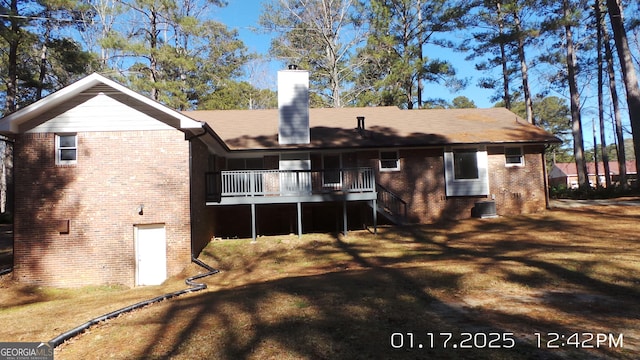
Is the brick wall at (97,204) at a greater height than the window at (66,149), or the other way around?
the window at (66,149)

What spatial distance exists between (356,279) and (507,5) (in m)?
24.3

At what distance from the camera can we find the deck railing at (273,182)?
1448cm

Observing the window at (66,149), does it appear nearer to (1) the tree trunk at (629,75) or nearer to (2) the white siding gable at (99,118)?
(2) the white siding gable at (99,118)

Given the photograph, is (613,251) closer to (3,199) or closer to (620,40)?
(620,40)

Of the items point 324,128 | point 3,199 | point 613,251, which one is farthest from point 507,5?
point 3,199

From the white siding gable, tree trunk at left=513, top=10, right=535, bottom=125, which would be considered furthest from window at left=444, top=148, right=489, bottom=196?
tree trunk at left=513, top=10, right=535, bottom=125

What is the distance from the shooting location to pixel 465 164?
1772cm

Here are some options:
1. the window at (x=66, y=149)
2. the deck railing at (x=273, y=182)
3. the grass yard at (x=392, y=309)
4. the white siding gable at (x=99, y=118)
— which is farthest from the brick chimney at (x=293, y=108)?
the window at (x=66, y=149)

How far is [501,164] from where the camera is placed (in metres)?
17.9

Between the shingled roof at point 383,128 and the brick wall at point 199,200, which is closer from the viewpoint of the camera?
the brick wall at point 199,200

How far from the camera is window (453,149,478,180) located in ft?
58.0

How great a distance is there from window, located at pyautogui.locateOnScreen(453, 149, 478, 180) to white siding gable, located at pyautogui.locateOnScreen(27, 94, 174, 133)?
13.2 meters

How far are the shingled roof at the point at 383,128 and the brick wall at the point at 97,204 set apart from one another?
5.11 m

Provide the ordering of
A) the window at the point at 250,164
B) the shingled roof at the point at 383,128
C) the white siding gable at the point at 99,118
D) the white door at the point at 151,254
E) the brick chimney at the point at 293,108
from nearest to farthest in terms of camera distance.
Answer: the white siding gable at the point at 99,118, the white door at the point at 151,254, the shingled roof at the point at 383,128, the brick chimney at the point at 293,108, the window at the point at 250,164
